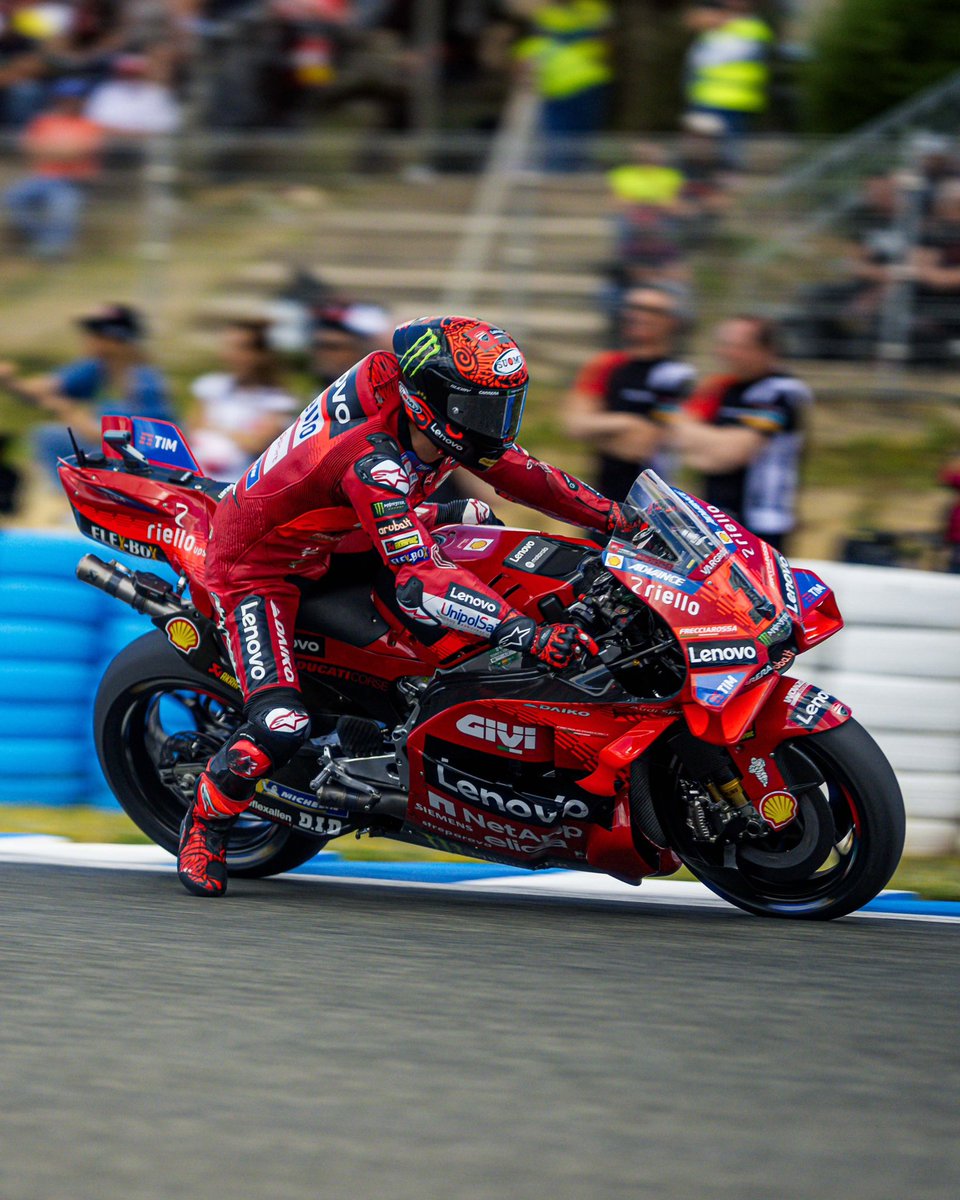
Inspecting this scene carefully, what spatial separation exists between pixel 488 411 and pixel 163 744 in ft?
5.70

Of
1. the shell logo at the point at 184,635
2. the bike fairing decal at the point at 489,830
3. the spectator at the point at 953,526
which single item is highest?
the shell logo at the point at 184,635

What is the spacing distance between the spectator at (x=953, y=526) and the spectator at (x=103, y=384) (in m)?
3.68

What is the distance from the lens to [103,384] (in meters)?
8.45

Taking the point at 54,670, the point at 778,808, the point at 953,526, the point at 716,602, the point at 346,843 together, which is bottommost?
the point at 346,843

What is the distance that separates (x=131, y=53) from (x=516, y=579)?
28.9 ft

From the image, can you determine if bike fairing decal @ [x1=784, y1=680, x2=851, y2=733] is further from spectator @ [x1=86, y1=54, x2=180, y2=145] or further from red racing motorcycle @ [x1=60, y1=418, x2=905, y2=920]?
spectator @ [x1=86, y1=54, x2=180, y2=145]

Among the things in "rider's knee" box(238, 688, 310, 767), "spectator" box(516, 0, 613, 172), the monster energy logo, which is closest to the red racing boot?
"rider's knee" box(238, 688, 310, 767)

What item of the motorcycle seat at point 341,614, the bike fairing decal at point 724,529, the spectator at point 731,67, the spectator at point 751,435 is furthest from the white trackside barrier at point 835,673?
the spectator at point 731,67

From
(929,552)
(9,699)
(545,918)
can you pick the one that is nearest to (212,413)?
(9,699)

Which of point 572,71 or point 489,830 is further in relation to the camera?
point 572,71

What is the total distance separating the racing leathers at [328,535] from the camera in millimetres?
4754

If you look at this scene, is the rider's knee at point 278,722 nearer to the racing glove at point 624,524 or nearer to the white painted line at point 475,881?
the white painted line at point 475,881

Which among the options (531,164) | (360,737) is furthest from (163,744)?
(531,164)

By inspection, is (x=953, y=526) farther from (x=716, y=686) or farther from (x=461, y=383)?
(x=461, y=383)
